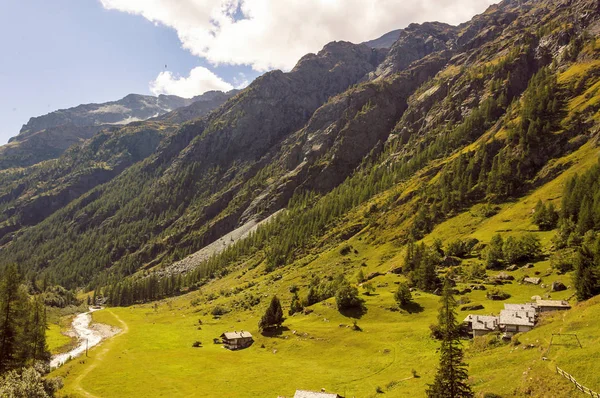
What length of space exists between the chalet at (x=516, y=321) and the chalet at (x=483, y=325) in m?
1.76

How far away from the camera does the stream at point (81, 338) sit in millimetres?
103294

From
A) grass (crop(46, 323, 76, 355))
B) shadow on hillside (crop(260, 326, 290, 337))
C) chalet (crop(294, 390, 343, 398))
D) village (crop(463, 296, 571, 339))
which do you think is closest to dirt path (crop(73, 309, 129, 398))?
grass (crop(46, 323, 76, 355))

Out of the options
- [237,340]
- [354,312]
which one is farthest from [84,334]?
[354,312]

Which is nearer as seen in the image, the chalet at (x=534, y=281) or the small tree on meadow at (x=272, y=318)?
→ the chalet at (x=534, y=281)

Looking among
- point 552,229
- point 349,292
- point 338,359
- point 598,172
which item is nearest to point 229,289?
point 349,292

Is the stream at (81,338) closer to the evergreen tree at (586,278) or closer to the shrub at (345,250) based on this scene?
the shrub at (345,250)

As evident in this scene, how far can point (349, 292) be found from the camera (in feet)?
335

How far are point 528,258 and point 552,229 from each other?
25739 mm

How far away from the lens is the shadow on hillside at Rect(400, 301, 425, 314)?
93188mm

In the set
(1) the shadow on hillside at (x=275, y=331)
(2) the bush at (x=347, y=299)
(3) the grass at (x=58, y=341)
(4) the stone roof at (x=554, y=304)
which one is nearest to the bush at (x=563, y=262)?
(4) the stone roof at (x=554, y=304)

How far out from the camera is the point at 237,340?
95812mm

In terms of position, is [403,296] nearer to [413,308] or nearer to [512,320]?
[413,308]

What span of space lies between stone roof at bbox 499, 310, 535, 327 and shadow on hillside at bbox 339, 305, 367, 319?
3721cm

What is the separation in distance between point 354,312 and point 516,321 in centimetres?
4233
